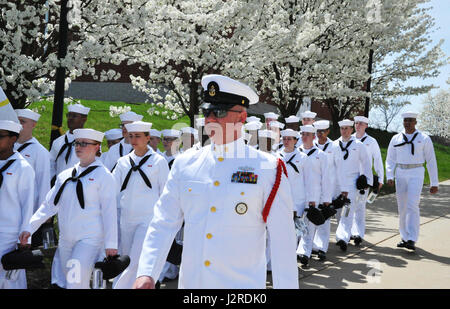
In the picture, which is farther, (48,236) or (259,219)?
(48,236)

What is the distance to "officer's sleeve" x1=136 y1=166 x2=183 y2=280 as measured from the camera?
138 inches

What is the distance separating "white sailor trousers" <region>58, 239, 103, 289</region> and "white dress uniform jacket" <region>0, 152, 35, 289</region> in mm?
473

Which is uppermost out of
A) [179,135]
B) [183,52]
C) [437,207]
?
[183,52]

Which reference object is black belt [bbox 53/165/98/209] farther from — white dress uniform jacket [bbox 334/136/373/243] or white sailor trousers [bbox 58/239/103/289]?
white dress uniform jacket [bbox 334/136/373/243]

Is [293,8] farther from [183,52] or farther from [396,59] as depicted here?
[396,59]

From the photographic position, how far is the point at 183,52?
13383 millimetres

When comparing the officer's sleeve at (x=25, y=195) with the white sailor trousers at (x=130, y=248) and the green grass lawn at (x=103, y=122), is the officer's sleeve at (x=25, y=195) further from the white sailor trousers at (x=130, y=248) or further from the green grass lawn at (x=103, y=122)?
the green grass lawn at (x=103, y=122)

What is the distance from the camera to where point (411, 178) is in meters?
11.0

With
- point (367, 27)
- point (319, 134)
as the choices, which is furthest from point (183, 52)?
point (367, 27)

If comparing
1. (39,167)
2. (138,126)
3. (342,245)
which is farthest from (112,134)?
(342,245)

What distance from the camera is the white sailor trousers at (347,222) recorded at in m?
10.5

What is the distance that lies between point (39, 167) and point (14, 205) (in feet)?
3.57

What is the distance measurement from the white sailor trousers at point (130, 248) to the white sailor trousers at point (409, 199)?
19.2 ft

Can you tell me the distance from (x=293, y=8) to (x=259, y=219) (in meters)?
15.9
